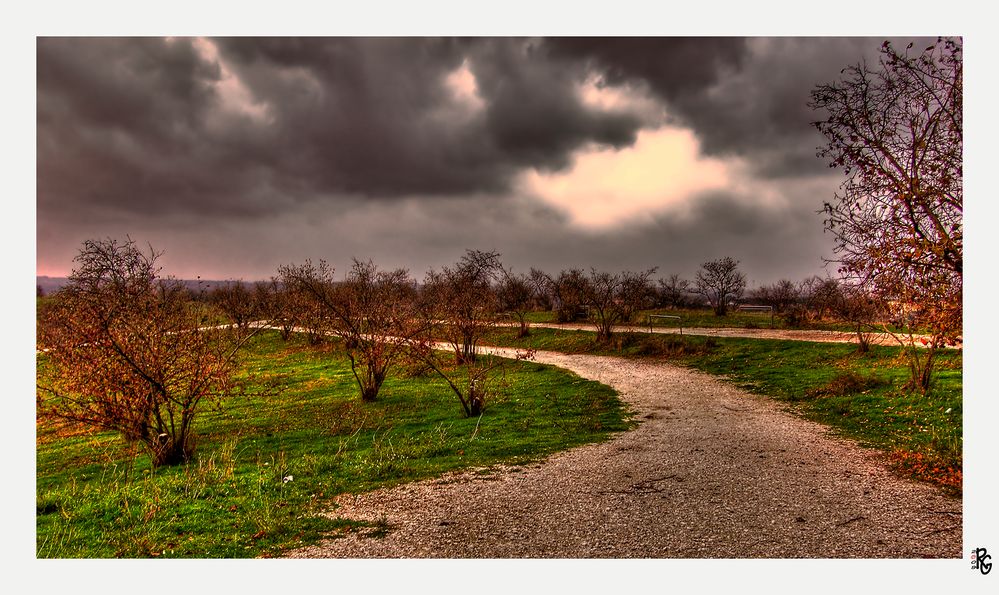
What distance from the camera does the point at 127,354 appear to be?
1186 cm

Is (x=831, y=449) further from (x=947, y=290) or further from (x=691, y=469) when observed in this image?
(x=947, y=290)

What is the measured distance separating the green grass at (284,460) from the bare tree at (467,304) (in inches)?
107

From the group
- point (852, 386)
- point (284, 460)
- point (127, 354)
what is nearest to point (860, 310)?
point (852, 386)

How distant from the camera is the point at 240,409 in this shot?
21969 mm

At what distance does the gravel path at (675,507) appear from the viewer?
6.69 m

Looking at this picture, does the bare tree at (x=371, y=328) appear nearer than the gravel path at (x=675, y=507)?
No

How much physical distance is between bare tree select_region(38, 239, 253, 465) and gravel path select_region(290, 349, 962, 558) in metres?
6.60

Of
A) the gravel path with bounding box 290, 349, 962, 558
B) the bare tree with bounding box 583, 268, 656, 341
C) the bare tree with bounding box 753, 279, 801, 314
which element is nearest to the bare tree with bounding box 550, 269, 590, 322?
the bare tree with bounding box 583, 268, 656, 341

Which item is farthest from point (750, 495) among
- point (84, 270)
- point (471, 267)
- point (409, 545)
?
point (471, 267)

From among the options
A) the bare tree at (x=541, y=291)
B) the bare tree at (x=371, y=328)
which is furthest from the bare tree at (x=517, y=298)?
the bare tree at (x=371, y=328)

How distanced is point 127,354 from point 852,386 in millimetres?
21123

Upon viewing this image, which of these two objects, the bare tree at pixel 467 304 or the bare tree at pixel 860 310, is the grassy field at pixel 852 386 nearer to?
the bare tree at pixel 860 310

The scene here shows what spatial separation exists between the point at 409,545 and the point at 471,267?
19.9 metres

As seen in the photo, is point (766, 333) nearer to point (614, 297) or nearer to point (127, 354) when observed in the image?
point (614, 297)
